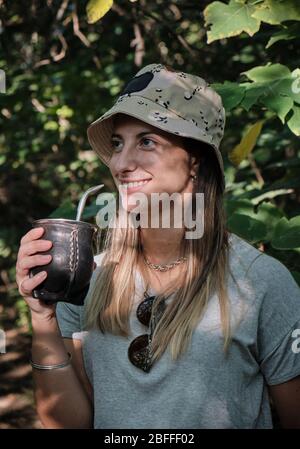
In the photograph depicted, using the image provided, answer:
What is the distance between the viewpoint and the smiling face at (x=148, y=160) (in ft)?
6.07

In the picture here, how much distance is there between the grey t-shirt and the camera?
173cm

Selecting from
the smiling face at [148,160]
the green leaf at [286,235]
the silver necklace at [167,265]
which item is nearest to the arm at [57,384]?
the silver necklace at [167,265]

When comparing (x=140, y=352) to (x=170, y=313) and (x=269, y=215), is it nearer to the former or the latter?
(x=170, y=313)

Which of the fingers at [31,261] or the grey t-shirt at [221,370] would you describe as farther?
the grey t-shirt at [221,370]

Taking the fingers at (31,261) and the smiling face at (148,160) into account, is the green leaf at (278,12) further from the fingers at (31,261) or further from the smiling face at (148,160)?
the fingers at (31,261)

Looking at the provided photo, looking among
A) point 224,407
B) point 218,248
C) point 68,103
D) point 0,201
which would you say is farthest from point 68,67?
point 224,407

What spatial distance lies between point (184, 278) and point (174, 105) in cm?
51

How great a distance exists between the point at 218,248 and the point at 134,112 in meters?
0.47

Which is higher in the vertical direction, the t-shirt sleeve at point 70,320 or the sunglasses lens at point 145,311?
the sunglasses lens at point 145,311

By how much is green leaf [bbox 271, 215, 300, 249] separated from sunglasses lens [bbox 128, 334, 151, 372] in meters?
0.61

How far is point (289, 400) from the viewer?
5.94 feet
